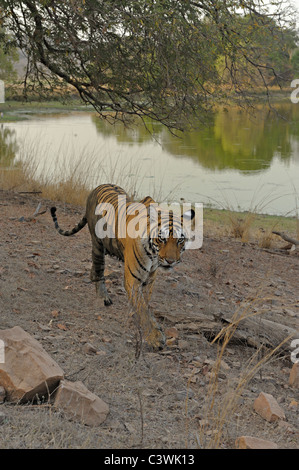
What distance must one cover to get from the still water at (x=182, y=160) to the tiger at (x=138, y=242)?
13.8ft

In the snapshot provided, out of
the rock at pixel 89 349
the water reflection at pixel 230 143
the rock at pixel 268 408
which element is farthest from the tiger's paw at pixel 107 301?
the water reflection at pixel 230 143

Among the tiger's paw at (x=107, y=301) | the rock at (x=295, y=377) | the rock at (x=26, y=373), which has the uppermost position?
the rock at (x=26, y=373)

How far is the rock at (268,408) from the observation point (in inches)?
128

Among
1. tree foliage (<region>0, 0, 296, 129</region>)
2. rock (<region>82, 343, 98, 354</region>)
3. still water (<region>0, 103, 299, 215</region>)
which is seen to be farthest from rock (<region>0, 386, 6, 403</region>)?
still water (<region>0, 103, 299, 215</region>)

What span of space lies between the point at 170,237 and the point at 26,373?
4.35 feet

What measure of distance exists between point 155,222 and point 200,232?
175 inches

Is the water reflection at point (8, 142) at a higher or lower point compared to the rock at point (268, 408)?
higher

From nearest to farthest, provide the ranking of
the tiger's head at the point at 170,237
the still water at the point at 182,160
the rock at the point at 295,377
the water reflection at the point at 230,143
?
the tiger's head at the point at 170,237 < the rock at the point at 295,377 < the still water at the point at 182,160 < the water reflection at the point at 230,143

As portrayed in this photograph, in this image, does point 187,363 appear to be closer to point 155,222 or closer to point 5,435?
point 155,222

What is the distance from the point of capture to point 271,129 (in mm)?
25656

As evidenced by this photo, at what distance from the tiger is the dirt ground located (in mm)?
196

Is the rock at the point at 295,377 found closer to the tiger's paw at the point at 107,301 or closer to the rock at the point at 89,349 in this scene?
the rock at the point at 89,349

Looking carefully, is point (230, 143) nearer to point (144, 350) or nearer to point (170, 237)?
point (144, 350)
